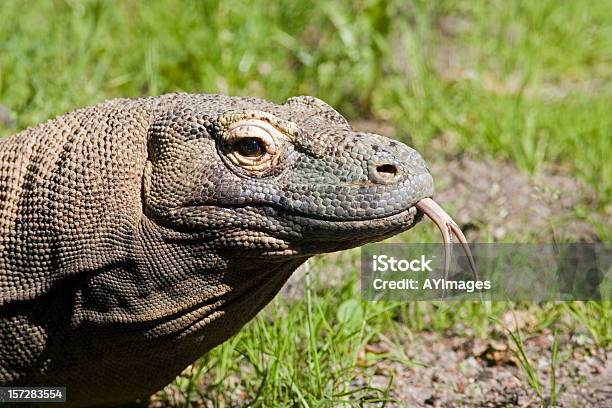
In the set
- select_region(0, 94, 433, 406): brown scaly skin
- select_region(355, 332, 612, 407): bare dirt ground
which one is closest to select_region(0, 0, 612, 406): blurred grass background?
select_region(355, 332, 612, 407): bare dirt ground

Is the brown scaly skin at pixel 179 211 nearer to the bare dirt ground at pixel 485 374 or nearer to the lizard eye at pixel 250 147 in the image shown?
the lizard eye at pixel 250 147

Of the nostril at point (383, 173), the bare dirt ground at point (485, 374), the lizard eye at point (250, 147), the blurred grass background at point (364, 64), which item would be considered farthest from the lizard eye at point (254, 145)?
the blurred grass background at point (364, 64)

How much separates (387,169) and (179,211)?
66cm

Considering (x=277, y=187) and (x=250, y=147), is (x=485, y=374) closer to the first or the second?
(x=277, y=187)

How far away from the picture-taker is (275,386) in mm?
4363

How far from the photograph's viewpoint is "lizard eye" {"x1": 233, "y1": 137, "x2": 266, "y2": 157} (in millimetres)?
3453

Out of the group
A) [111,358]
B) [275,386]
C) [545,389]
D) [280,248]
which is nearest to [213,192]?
[280,248]

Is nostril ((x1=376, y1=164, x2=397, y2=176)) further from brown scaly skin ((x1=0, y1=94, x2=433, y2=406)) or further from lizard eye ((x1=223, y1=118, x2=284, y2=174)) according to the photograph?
lizard eye ((x1=223, y1=118, x2=284, y2=174))

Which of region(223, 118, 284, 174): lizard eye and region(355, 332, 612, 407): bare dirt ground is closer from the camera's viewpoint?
region(223, 118, 284, 174): lizard eye

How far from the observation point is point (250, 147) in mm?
3465

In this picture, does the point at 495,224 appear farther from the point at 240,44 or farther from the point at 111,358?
the point at 111,358

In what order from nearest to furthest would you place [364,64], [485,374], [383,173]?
[383,173] < [485,374] < [364,64]

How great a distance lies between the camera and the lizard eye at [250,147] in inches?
136

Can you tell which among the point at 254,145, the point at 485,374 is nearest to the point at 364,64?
the point at 485,374
